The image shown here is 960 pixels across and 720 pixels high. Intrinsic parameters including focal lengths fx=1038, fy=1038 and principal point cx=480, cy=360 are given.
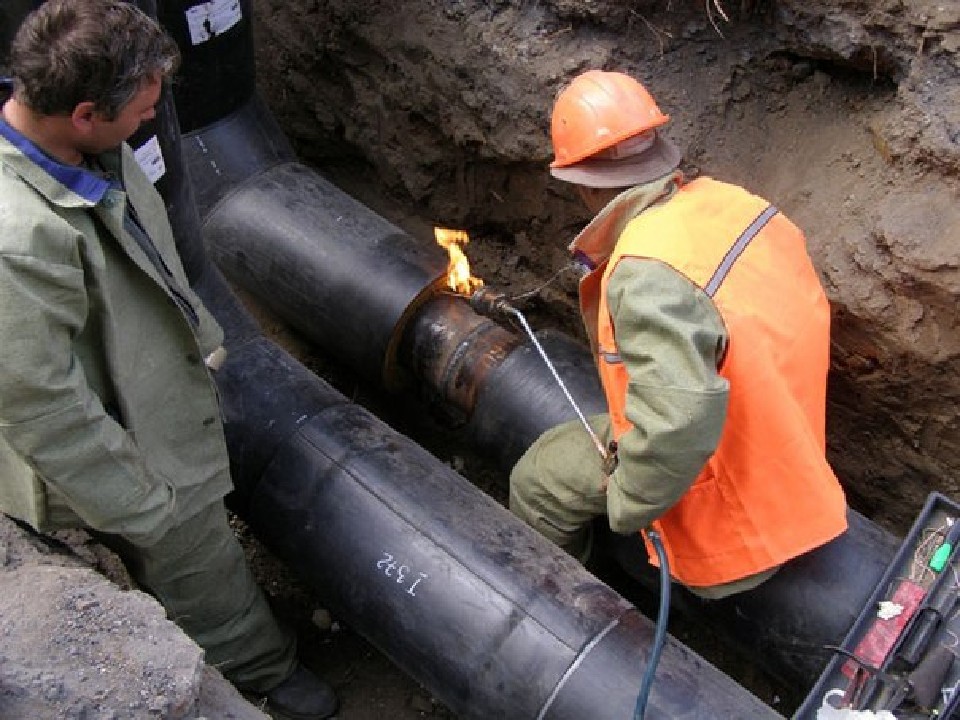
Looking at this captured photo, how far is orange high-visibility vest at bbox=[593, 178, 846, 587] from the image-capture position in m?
2.50

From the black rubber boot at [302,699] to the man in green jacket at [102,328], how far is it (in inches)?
20.5

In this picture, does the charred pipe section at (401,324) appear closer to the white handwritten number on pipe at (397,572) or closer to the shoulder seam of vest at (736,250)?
the white handwritten number on pipe at (397,572)

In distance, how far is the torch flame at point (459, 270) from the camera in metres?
3.90

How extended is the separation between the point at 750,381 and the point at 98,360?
1.57 m

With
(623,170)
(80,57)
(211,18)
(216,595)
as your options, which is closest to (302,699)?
(216,595)

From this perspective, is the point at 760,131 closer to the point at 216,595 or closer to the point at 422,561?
the point at 422,561

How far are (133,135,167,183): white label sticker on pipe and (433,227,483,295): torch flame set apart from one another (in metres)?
1.12

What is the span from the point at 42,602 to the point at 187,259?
1532 millimetres

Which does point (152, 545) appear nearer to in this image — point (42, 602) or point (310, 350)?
point (42, 602)

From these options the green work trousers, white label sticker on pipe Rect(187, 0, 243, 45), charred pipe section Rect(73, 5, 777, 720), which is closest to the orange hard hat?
charred pipe section Rect(73, 5, 777, 720)

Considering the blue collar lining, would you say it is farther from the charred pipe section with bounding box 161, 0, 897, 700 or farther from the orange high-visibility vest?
the charred pipe section with bounding box 161, 0, 897, 700

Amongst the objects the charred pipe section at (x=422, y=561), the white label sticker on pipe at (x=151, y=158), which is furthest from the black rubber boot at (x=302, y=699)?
the white label sticker on pipe at (x=151, y=158)

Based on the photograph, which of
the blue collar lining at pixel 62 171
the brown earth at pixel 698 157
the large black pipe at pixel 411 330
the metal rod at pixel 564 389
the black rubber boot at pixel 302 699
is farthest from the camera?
the black rubber boot at pixel 302 699

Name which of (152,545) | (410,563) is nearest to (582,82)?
(410,563)
